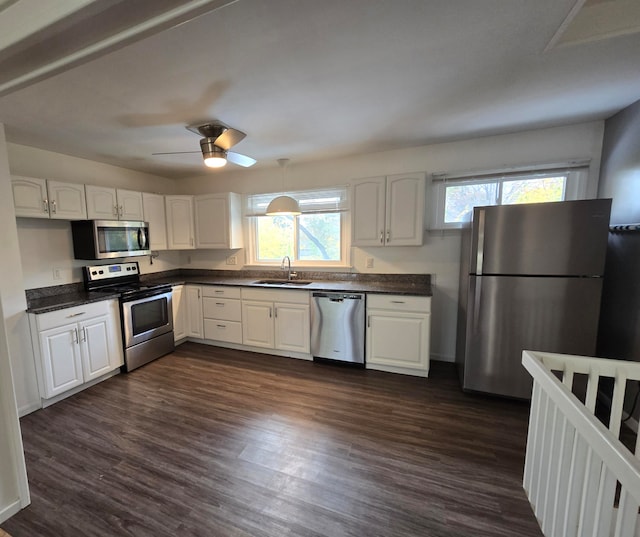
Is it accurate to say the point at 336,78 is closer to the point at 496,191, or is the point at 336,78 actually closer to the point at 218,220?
the point at 496,191

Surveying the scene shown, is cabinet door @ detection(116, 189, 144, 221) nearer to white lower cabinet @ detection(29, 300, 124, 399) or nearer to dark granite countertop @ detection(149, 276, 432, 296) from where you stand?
dark granite countertop @ detection(149, 276, 432, 296)

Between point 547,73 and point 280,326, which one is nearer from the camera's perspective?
point 547,73

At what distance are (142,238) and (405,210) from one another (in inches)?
125

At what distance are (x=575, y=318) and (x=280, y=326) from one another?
2777mm

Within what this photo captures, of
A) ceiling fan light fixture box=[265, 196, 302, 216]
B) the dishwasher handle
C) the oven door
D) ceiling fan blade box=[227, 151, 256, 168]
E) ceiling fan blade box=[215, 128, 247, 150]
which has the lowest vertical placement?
the oven door

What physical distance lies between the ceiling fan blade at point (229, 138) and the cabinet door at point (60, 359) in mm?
2149

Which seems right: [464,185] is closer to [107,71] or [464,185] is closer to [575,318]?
[575,318]

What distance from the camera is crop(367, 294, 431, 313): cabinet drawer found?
2.87m

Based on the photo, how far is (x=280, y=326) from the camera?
3.44 metres

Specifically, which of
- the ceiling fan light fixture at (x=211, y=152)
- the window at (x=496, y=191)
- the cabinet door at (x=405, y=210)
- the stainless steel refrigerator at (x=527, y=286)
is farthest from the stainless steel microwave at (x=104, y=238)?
the stainless steel refrigerator at (x=527, y=286)

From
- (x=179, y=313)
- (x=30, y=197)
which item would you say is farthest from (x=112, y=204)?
(x=179, y=313)

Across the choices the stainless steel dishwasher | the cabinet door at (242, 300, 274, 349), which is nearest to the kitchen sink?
the cabinet door at (242, 300, 274, 349)

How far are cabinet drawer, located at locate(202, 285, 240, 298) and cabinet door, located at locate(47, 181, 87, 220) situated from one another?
1487 mm

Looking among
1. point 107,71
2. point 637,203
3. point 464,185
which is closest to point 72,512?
point 107,71
